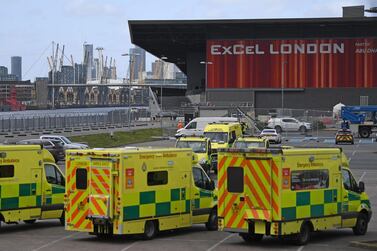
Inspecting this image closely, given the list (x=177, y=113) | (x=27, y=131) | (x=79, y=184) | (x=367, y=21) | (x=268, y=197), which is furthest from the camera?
(x=177, y=113)

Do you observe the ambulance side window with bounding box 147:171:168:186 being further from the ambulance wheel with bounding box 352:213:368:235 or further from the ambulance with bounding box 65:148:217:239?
the ambulance wheel with bounding box 352:213:368:235

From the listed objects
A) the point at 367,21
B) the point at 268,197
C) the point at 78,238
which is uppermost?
the point at 367,21

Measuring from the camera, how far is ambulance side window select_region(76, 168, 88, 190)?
1952 cm

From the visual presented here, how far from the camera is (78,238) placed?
20.2 meters

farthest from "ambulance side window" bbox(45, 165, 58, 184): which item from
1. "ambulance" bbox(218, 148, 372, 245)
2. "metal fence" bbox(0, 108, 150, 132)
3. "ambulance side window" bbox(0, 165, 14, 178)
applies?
"metal fence" bbox(0, 108, 150, 132)

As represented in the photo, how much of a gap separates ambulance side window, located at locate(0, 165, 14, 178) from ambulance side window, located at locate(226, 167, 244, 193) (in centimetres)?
608

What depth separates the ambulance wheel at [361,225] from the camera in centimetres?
2100

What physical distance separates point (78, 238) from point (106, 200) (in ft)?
6.17

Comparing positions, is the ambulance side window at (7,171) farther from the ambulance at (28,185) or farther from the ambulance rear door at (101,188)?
the ambulance rear door at (101,188)

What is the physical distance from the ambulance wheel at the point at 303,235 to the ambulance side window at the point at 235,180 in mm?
1711

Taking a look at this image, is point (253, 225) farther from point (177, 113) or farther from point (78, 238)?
point (177, 113)

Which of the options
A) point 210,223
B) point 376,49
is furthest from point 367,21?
point 210,223

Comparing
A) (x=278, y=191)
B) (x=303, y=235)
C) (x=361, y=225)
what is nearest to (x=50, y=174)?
(x=278, y=191)

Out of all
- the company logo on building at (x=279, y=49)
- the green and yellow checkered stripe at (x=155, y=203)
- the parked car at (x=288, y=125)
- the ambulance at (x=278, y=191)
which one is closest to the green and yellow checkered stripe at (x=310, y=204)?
the ambulance at (x=278, y=191)
